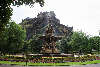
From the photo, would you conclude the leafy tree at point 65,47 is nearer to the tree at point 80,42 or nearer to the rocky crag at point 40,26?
the tree at point 80,42

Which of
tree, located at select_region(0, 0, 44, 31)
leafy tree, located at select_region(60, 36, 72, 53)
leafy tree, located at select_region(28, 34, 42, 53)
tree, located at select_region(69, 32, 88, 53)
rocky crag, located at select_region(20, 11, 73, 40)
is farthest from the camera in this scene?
rocky crag, located at select_region(20, 11, 73, 40)

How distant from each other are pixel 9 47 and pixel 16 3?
6.82m

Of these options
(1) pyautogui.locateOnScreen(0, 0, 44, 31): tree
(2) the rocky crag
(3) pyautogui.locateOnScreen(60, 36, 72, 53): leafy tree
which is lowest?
(3) pyautogui.locateOnScreen(60, 36, 72, 53): leafy tree

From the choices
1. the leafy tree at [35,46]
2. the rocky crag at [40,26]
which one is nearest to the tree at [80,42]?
the leafy tree at [35,46]

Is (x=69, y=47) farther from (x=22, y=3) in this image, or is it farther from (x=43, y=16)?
(x=22, y=3)

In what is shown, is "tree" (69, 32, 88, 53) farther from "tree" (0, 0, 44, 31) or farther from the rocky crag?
"tree" (0, 0, 44, 31)

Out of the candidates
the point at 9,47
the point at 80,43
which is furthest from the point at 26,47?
the point at 9,47

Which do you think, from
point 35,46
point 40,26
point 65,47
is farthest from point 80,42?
point 40,26

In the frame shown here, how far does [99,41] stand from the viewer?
2857 inches

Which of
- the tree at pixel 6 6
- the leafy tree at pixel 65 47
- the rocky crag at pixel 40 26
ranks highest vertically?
the rocky crag at pixel 40 26

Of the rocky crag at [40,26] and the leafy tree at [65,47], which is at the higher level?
the rocky crag at [40,26]

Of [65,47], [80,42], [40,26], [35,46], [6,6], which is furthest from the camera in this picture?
[40,26]

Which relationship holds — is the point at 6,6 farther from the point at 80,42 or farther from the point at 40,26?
the point at 40,26

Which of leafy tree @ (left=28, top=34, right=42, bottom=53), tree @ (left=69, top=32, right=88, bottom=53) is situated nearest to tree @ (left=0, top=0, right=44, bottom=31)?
leafy tree @ (left=28, top=34, right=42, bottom=53)
